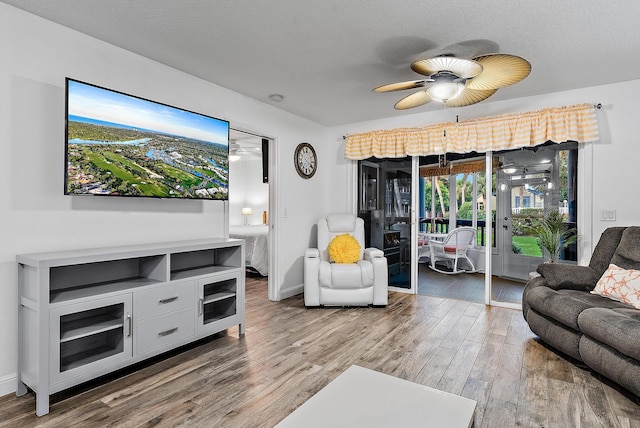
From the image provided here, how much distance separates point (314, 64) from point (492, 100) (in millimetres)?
2268

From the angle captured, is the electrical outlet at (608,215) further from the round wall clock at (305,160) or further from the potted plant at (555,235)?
the round wall clock at (305,160)

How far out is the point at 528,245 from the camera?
406cm

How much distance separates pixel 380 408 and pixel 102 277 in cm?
222

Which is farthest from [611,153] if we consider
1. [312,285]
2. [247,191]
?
[247,191]

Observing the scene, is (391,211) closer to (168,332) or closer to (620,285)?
(620,285)

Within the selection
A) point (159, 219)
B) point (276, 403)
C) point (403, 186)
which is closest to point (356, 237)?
point (403, 186)

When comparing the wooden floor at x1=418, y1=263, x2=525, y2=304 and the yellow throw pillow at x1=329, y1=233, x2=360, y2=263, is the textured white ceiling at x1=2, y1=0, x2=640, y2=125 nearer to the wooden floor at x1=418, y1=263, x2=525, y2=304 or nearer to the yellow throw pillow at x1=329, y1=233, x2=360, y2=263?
the yellow throw pillow at x1=329, y1=233, x2=360, y2=263

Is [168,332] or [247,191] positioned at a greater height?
[247,191]

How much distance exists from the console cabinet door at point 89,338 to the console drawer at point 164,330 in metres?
0.09

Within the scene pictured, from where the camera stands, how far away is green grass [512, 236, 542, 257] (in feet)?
13.1

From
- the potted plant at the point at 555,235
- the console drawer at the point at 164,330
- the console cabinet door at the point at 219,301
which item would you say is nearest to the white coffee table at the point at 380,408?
the console drawer at the point at 164,330

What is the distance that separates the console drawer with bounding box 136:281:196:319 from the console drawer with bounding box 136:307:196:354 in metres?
0.05

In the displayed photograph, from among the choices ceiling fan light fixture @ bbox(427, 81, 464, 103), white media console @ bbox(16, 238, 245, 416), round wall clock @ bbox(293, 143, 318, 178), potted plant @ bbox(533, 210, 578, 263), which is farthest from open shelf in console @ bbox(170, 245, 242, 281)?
potted plant @ bbox(533, 210, 578, 263)

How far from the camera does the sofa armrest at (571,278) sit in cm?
301
